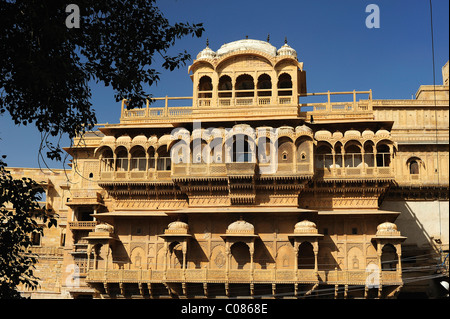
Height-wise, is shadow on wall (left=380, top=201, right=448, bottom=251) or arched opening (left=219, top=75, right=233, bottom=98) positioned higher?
arched opening (left=219, top=75, right=233, bottom=98)

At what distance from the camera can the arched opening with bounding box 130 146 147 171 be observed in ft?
98.0

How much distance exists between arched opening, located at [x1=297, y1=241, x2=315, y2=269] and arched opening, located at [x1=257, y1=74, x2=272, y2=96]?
8743 mm

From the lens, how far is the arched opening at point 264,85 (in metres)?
30.9

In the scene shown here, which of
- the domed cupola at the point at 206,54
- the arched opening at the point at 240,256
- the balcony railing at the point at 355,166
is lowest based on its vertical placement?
the arched opening at the point at 240,256

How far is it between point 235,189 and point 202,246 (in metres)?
3.20

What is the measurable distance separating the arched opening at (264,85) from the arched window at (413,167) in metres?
9.63

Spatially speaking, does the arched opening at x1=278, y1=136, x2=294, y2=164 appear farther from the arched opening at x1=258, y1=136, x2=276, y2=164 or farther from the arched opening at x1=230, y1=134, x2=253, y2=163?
the arched opening at x1=230, y1=134, x2=253, y2=163

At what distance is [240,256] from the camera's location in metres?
26.9

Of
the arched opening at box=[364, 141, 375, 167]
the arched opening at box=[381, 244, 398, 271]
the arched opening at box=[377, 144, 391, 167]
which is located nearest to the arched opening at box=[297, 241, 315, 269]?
the arched opening at box=[381, 244, 398, 271]

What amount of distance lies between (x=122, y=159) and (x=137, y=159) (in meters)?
0.79

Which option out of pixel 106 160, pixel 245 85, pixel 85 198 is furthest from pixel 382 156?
pixel 85 198

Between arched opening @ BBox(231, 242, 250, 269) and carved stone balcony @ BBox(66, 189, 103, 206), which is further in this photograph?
carved stone balcony @ BBox(66, 189, 103, 206)

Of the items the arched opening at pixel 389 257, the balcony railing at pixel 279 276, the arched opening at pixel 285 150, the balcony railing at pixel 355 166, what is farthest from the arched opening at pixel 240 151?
the arched opening at pixel 389 257

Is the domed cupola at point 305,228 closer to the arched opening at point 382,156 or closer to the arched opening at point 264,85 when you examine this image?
the arched opening at point 382,156
